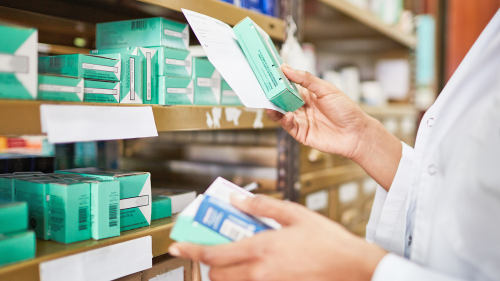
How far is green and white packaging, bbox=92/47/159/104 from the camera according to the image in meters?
0.89

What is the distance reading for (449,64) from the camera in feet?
10.5

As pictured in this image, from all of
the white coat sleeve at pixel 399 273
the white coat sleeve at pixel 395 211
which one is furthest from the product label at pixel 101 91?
the white coat sleeve at pixel 395 211

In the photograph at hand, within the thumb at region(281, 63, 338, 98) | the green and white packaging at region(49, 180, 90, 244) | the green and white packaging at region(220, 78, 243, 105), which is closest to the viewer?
the green and white packaging at region(49, 180, 90, 244)

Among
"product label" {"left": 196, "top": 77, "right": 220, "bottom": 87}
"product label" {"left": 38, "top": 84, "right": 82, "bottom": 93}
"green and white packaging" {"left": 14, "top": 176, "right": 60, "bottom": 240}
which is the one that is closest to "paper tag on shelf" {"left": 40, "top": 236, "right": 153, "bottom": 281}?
"green and white packaging" {"left": 14, "top": 176, "right": 60, "bottom": 240}

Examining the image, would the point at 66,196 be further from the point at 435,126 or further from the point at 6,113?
the point at 435,126

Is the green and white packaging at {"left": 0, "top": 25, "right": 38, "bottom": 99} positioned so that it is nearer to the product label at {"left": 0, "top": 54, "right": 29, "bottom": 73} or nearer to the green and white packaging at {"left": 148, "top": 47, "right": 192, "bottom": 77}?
the product label at {"left": 0, "top": 54, "right": 29, "bottom": 73}

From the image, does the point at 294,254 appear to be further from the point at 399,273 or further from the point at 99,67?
the point at 99,67

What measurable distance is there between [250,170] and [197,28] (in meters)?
0.77

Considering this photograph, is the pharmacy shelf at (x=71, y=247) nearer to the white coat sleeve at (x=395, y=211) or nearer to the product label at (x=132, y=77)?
the product label at (x=132, y=77)

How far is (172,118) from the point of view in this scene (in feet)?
2.95

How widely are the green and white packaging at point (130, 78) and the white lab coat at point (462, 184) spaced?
65cm

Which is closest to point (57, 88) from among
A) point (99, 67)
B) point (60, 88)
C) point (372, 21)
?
point (60, 88)

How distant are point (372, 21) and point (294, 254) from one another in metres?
1.69

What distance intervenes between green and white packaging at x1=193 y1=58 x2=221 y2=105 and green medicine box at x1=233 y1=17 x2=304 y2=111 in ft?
0.52
